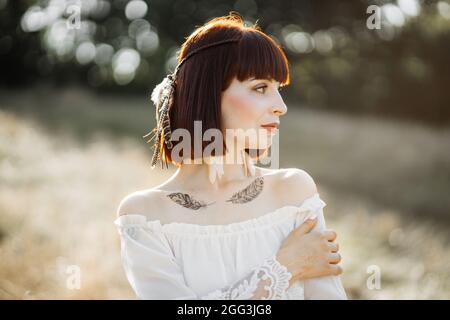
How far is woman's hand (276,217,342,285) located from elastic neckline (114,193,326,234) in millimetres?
103

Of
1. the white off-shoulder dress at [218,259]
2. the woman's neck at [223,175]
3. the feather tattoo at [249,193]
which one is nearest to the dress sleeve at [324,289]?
the white off-shoulder dress at [218,259]

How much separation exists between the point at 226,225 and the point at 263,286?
339 millimetres

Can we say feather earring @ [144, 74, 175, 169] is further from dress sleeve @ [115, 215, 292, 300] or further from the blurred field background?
the blurred field background

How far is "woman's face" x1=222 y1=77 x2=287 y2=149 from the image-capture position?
2391 mm

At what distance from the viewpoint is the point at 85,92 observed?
15828 mm

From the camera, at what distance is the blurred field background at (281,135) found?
6125 millimetres

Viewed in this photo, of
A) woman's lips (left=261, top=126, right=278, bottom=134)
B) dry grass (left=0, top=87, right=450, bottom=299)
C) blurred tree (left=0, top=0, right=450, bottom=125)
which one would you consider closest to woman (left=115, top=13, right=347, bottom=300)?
woman's lips (left=261, top=126, right=278, bottom=134)

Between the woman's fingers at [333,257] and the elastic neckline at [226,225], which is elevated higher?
the elastic neckline at [226,225]

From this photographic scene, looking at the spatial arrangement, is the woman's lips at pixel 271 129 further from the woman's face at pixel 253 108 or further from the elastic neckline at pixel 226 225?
the elastic neckline at pixel 226 225

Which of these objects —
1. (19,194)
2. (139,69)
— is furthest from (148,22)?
(19,194)

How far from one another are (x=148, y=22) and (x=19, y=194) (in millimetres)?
13477

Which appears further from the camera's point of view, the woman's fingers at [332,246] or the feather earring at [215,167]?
the feather earring at [215,167]

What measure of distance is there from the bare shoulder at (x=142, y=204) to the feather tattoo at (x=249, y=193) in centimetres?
35

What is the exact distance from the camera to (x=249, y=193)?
2.54 m
